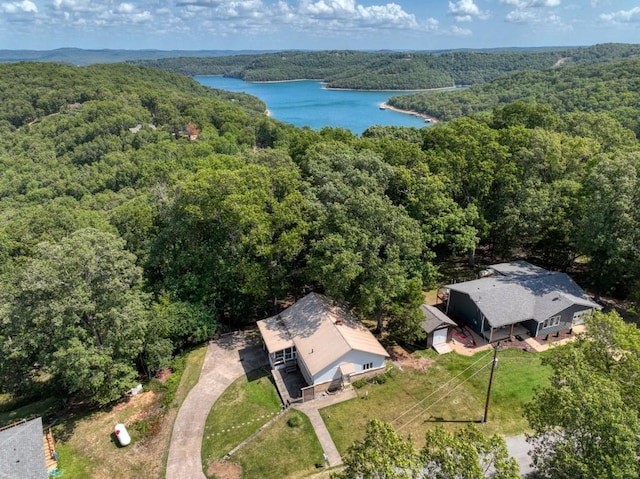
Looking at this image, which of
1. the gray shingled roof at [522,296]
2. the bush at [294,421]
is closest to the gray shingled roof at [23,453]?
the bush at [294,421]

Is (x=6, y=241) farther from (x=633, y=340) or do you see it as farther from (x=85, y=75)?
(x=85, y=75)

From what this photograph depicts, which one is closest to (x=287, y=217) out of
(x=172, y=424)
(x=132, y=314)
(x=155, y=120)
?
(x=132, y=314)

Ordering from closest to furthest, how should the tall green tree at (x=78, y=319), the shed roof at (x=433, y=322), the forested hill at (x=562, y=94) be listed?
the tall green tree at (x=78, y=319) → the shed roof at (x=433, y=322) → the forested hill at (x=562, y=94)

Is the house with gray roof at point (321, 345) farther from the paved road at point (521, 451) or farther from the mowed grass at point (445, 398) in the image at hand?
the paved road at point (521, 451)

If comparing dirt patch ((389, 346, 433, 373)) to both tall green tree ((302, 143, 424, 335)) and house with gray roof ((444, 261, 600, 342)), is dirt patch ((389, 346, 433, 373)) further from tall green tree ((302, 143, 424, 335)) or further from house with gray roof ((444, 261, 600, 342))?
house with gray roof ((444, 261, 600, 342))

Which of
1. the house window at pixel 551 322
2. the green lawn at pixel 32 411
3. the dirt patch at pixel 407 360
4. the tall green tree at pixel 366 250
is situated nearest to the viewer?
the green lawn at pixel 32 411
